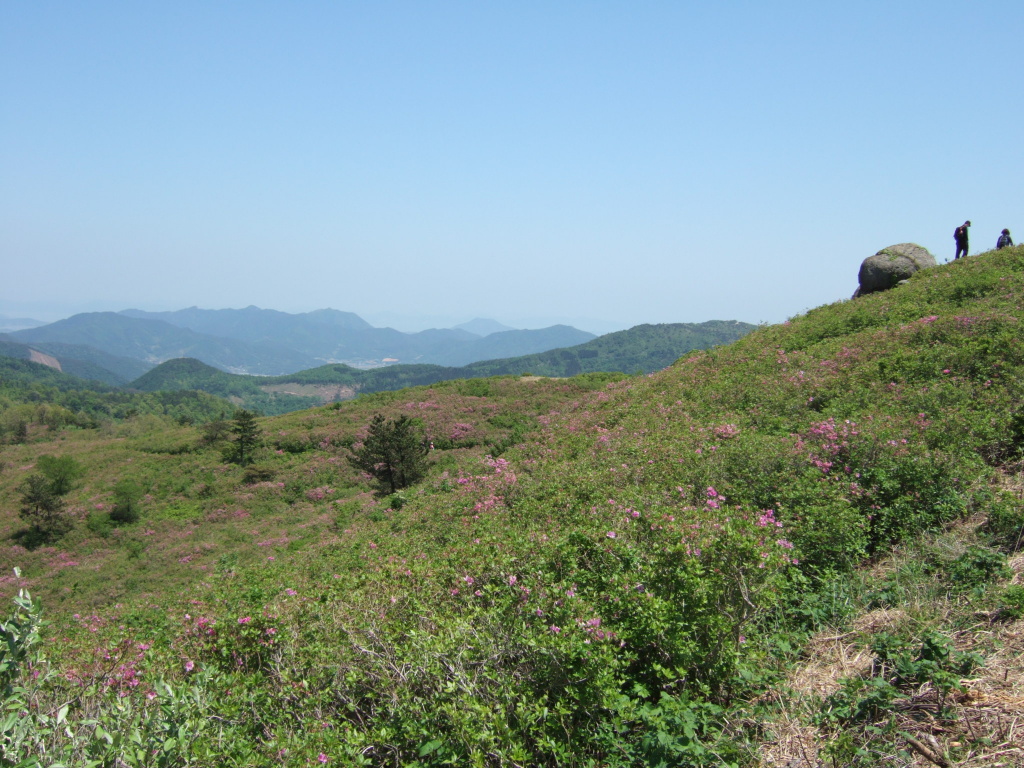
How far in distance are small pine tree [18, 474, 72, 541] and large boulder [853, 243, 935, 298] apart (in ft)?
116

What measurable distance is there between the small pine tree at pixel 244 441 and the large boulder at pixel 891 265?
30157 millimetres

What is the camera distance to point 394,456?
65.8 feet

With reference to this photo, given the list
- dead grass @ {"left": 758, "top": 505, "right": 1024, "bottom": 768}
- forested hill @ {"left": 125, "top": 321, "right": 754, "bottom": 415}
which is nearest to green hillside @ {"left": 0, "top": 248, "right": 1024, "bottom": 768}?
dead grass @ {"left": 758, "top": 505, "right": 1024, "bottom": 768}

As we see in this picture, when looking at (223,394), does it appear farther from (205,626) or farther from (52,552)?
(205,626)

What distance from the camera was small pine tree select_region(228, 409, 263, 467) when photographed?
92.5 feet

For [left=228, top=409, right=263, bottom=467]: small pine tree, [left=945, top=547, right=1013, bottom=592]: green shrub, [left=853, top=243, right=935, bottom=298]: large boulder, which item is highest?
[left=853, top=243, right=935, bottom=298]: large boulder

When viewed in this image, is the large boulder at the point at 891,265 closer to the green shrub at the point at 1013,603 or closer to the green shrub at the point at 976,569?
the green shrub at the point at 976,569

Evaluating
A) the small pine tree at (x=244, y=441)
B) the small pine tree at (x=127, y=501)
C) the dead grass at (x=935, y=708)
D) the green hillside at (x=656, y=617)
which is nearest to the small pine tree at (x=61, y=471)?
the small pine tree at (x=127, y=501)

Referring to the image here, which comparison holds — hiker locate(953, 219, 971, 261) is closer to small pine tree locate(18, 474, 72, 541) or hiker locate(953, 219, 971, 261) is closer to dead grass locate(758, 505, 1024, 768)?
dead grass locate(758, 505, 1024, 768)

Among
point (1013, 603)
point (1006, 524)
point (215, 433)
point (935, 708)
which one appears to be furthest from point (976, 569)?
point (215, 433)

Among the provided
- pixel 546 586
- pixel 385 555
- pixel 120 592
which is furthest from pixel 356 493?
pixel 546 586

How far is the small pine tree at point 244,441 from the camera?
28.2 meters

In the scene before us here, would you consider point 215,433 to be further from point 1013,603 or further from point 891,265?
point 891,265

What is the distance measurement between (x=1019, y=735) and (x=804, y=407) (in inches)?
336
